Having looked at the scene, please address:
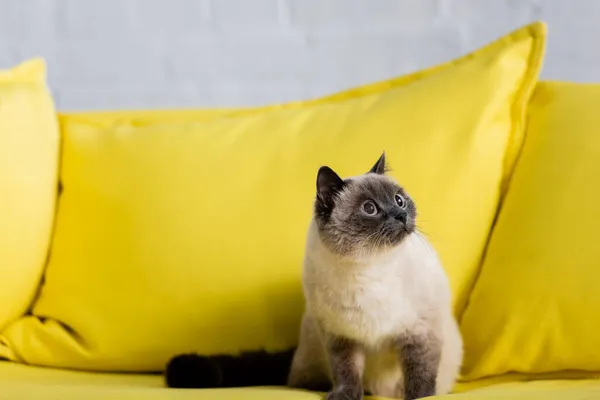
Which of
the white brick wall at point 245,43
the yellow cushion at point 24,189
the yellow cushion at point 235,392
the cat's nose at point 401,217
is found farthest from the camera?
the white brick wall at point 245,43

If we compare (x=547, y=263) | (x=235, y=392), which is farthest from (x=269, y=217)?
(x=547, y=263)

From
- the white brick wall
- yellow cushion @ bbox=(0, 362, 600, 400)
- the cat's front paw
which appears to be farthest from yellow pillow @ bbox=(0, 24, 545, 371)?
the white brick wall

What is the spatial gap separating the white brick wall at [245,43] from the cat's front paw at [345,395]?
1.00 metres

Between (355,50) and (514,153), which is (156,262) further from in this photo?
(355,50)

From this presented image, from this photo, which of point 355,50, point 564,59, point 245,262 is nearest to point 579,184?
point 245,262

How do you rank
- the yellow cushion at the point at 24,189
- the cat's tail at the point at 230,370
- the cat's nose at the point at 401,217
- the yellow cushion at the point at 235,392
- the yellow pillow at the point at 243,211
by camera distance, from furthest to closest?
the yellow cushion at the point at 24,189 → the yellow pillow at the point at 243,211 → the cat's tail at the point at 230,370 → the cat's nose at the point at 401,217 → the yellow cushion at the point at 235,392

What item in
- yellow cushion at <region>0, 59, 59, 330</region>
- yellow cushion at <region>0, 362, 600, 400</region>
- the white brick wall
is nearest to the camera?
yellow cushion at <region>0, 362, 600, 400</region>

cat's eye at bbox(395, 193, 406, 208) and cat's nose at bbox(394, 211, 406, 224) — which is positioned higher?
cat's eye at bbox(395, 193, 406, 208)

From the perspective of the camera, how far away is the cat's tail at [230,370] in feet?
3.90

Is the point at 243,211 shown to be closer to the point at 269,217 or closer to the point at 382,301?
the point at 269,217

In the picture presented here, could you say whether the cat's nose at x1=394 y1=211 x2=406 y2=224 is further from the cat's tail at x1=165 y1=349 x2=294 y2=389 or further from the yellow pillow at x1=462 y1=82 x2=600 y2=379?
the cat's tail at x1=165 y1=349 x2=294 y2=389

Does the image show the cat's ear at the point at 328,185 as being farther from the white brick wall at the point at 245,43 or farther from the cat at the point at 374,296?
the white brick wall at the point at 245,43

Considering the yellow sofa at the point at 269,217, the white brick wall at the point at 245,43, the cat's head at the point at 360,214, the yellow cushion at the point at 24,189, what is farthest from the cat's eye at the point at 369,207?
the white brick wall at the point at 245,43

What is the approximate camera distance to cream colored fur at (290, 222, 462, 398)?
1104mm
